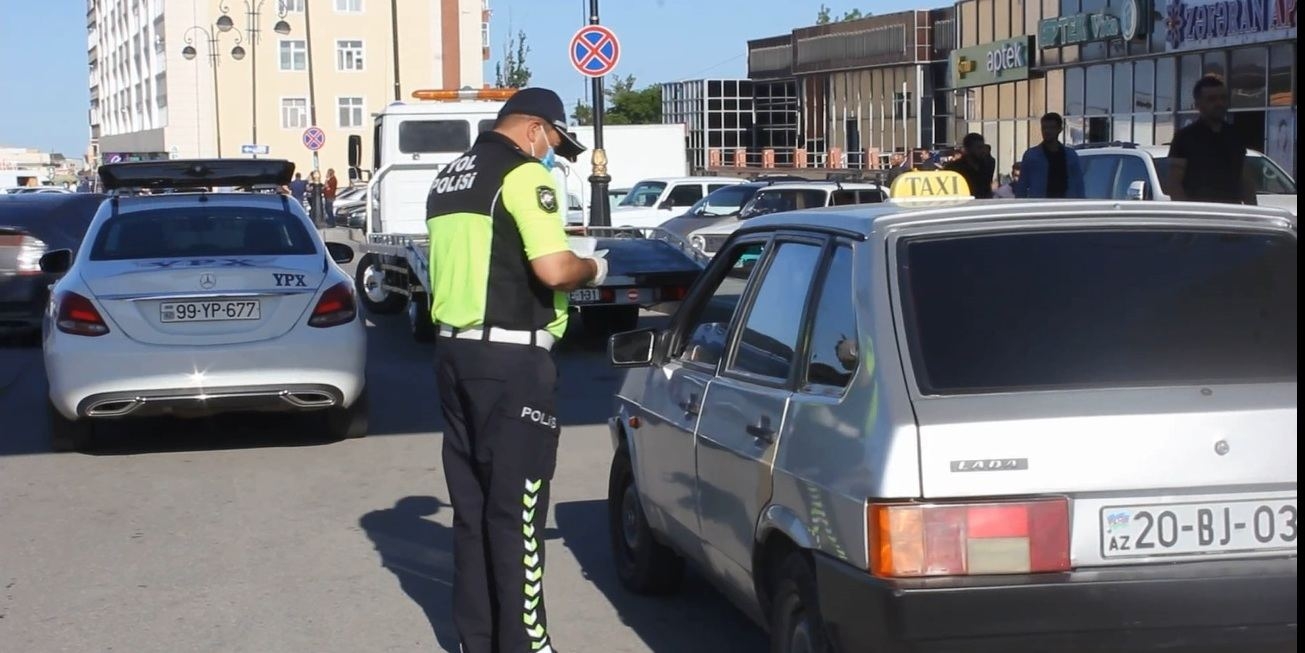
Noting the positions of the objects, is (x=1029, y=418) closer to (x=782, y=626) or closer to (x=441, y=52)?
→ (x=782, y=626)

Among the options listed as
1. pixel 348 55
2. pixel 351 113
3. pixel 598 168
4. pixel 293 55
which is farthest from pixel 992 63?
pixel 293 55

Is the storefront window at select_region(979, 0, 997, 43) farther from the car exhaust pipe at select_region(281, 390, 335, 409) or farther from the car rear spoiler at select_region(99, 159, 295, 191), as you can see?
the car exhaust pipe at select_region(281, 390, 335, 409)

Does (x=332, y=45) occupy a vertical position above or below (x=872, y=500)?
above

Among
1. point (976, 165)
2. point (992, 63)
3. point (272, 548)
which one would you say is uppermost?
point (992, 63)

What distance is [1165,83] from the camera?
3772cm

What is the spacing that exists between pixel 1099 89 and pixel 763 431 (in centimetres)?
3935

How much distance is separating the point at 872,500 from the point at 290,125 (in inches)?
3456

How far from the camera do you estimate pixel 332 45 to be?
88.8m

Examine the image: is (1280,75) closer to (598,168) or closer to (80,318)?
(598,168)

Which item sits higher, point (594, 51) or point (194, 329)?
point (594, 51)

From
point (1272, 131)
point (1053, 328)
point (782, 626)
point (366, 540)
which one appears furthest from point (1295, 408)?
point (1272, 131)

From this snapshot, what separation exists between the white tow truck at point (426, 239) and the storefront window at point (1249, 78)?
1719 cm

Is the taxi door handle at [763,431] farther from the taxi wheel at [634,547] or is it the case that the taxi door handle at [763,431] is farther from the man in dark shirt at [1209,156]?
the man in dark shirt at [1209,156]

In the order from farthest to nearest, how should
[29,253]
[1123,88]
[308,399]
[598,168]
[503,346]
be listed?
1. [1123,88]
2. [598,168]
3. [29,253]
4. [308,399]
5. [503,346]
